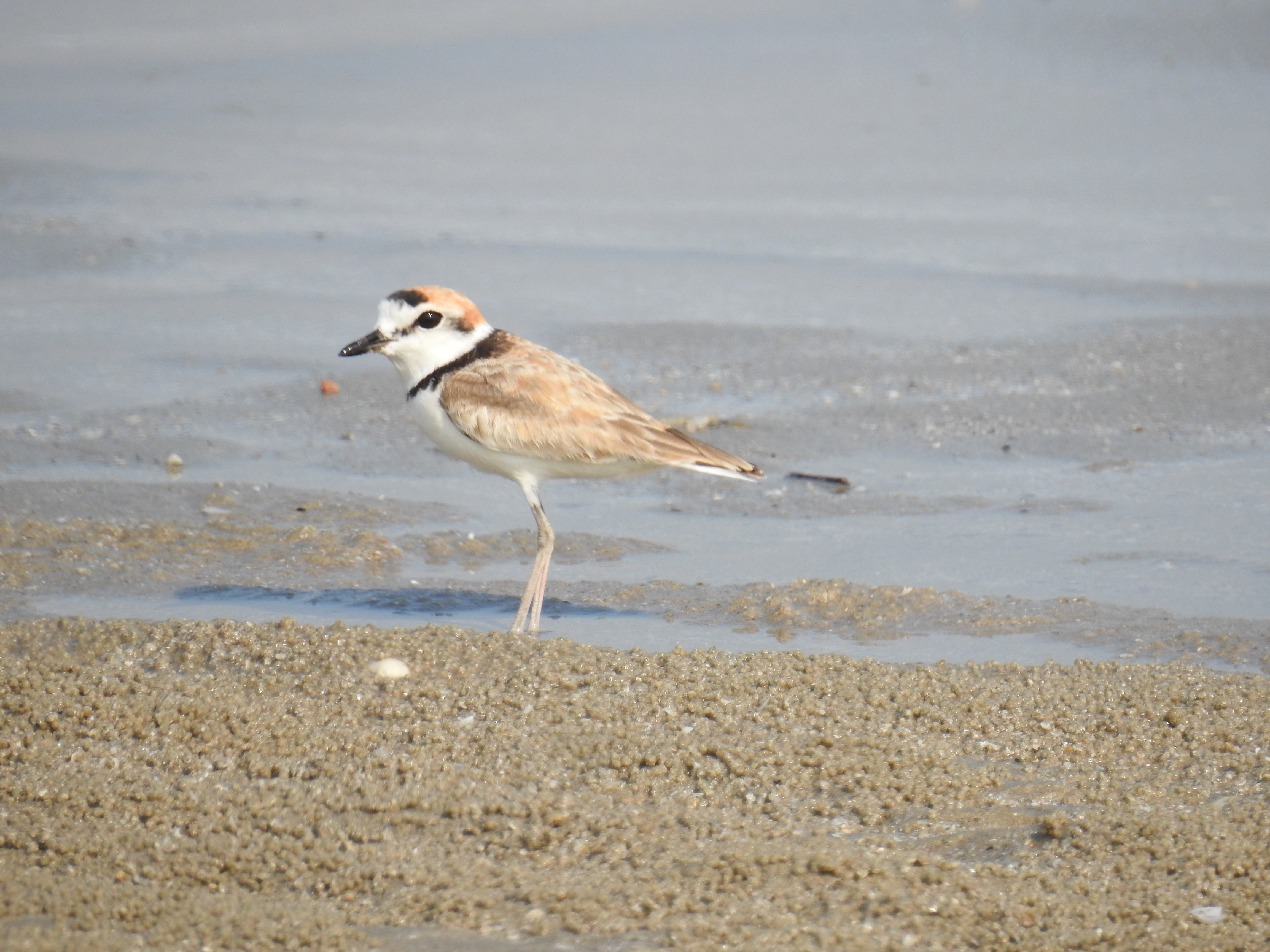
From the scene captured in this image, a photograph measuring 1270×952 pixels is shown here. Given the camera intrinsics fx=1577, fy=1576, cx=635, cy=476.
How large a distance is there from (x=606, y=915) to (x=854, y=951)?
1.48 feet

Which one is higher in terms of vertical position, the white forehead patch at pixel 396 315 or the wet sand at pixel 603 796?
the white forehead patch at pixel 396 315

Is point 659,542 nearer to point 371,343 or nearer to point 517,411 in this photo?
point 517,411

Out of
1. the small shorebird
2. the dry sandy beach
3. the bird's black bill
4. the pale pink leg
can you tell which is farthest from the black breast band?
the dry sandy beach

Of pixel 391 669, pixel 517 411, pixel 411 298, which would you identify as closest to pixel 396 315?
pixel 411 298

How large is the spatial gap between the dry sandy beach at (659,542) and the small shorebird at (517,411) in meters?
0.38

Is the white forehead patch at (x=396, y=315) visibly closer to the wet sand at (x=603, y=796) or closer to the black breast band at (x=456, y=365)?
the black breast band at (x=456, y=365)

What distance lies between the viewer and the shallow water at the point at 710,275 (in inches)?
214

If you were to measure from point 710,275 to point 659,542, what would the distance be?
371 centimetres

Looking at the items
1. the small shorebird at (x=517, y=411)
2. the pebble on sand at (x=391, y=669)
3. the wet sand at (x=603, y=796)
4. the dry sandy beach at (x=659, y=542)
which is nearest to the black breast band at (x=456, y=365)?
the small shorebird at (x=517, y=411)

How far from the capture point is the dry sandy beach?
3061mm

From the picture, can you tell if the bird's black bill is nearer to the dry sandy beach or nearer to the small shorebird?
the small shorebird

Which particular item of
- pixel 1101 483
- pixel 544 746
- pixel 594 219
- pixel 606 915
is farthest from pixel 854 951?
pixel 594 219

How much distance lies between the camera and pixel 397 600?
15.9 feet

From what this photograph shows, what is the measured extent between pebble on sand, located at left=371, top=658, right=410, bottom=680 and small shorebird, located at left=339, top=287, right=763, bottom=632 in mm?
785
